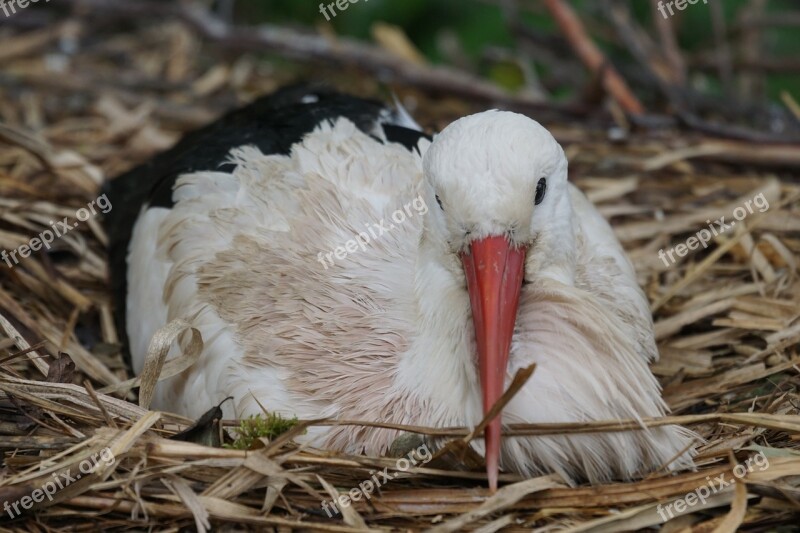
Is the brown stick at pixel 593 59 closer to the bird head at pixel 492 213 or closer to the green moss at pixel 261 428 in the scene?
the bird head at pixel 492 213

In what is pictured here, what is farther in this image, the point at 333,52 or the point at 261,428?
the point at 333,52

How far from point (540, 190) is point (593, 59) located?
7.93 ft

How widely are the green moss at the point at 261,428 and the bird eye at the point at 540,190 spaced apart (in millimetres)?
748

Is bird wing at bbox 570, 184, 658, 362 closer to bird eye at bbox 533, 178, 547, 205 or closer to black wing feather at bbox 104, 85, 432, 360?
bird eye at bbox 533, 178, 547, 205

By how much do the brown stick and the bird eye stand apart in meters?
2.15

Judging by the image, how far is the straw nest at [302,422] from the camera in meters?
2.16

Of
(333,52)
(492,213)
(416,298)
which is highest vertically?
(333,52)

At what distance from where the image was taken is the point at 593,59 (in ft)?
14.7

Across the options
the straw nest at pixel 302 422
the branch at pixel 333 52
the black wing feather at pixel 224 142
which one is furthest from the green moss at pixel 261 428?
the branch at pixel 333 52

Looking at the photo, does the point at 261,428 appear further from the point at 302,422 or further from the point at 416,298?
the point at 416,298

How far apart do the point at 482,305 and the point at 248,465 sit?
2.01ft

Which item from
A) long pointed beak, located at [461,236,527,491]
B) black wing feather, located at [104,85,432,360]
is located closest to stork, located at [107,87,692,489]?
long pointed beak, located at [461,236,527,491]

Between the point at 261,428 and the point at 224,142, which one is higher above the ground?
the point at 224,142

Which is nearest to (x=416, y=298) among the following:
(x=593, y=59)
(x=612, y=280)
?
(x=612, y=280)
